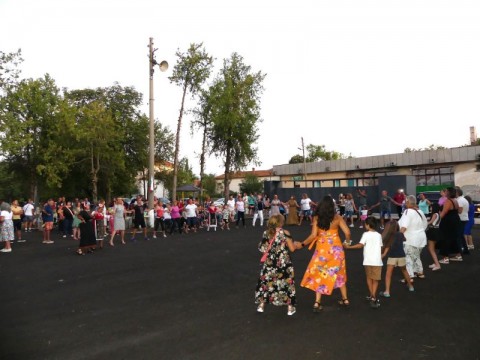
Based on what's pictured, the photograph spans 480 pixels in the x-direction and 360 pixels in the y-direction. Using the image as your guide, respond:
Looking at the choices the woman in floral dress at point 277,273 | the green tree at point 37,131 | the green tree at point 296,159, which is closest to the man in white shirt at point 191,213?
the woman in floral dress at point 277,273

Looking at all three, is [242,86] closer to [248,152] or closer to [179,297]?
[248,152]

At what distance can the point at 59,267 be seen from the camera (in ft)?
32.9

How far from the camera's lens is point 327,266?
19.2 ft

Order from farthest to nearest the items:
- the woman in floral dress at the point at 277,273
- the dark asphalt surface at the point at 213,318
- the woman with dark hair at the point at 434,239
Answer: the woman with dark hair at the point at 434,239, the woman in floral dress at the point at 277,273, the dark asphalt surface at the point at 213,318

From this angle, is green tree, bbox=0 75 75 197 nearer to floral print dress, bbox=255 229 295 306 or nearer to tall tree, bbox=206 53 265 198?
tall tree, bbox=206 53 265 198

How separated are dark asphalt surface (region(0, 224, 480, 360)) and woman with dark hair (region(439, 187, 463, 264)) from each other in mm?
442

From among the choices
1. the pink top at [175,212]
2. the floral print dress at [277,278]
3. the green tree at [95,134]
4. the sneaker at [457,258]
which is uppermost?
the green tree at [95,134]

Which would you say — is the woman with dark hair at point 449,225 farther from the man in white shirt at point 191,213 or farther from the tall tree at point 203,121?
the tall tree at point 203,121

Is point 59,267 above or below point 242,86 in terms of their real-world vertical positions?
below

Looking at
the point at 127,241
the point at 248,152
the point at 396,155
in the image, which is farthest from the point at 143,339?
the point at 396,155

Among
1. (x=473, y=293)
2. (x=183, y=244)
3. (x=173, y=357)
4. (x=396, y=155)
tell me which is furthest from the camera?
(x=396, y=155)

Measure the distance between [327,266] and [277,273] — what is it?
2.61 ft

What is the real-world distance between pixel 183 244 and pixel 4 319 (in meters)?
8.63

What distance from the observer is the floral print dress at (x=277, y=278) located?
5.68 meters
